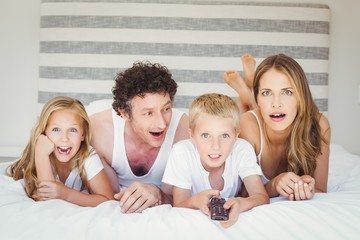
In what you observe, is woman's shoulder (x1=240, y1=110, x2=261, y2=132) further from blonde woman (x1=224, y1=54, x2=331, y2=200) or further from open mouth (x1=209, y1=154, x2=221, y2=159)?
open mouth (x1=209, y1=154, x2=221, y2=159)

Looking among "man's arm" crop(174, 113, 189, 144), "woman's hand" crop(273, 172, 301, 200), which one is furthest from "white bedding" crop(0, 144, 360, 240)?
"man's arm" crop(174, 113, 189, 144)

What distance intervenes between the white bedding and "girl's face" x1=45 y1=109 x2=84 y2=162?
13.5 inches

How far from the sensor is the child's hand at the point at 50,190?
1.23 metres

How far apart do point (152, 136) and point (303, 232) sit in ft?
2.39

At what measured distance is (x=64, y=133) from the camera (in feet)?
4.59

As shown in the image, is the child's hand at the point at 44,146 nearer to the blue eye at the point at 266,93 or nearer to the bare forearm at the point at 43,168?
the bare forearm at the point at 43,168

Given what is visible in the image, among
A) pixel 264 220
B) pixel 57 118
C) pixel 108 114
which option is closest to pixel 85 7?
pixel 108 114

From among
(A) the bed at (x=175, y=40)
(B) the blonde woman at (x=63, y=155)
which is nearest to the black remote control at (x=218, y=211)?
(B) the blonde woman at (x=63, y=155)

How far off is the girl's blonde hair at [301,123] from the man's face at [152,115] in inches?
13.6

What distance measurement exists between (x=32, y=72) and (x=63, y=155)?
4.88 feet

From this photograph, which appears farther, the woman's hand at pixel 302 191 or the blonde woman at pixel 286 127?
the blonde woman at pixel 286 127

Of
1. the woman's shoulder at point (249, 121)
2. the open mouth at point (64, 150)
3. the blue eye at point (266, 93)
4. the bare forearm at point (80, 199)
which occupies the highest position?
the blue eye at point (266, 93)

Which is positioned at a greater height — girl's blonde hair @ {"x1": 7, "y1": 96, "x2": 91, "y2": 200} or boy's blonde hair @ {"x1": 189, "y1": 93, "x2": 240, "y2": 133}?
boy's blonde hair @ {"x1": 189, "y1": 93, "x2": 240, "y2": 133}

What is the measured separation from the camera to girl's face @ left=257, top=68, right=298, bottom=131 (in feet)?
4.59
